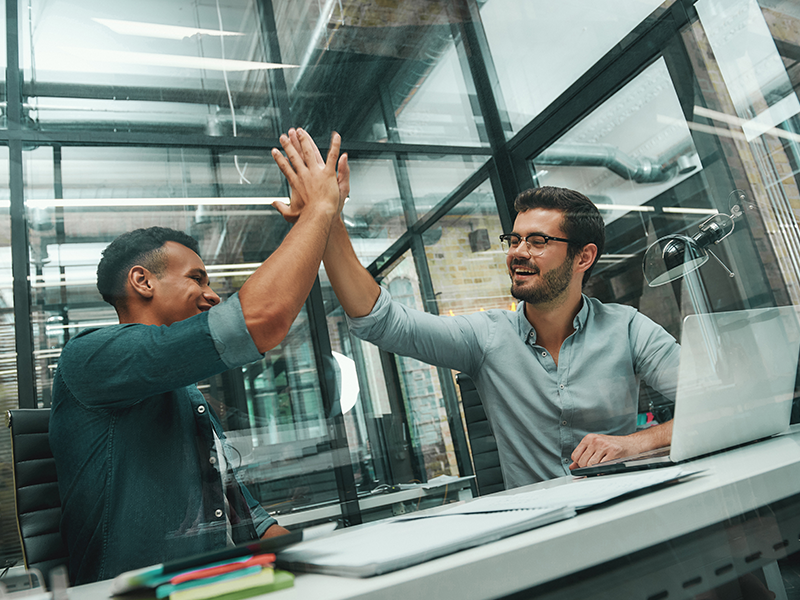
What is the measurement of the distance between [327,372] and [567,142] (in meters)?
1.60

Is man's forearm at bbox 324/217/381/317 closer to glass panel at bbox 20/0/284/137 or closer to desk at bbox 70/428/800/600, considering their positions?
desk at bbox 70/428/800/600

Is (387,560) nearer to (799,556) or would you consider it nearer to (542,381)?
(799,556)

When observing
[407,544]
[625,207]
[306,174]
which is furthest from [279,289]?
[625,207]

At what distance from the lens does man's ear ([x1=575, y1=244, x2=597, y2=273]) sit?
1.49 meters

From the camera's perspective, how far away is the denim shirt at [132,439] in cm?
72

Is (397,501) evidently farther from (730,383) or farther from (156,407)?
(730,383)

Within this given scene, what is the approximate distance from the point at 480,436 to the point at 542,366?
2.65ft

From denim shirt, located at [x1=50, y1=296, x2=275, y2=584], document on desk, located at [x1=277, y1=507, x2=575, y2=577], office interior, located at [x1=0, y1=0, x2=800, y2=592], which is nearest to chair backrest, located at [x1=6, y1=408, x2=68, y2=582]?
denim shirt, located at [x1=50, y1=296, x2=275, y2=584]

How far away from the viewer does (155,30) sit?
2297 millimetres

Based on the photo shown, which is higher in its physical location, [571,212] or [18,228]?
[18,228]

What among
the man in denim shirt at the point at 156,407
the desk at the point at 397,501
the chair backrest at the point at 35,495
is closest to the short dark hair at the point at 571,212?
the man in denim shirt at the point at 156,407

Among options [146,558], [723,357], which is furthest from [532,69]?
[146,558]

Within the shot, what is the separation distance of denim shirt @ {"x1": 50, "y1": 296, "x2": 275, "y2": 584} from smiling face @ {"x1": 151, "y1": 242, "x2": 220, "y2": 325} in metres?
0.19

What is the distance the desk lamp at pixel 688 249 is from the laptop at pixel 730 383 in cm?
21
